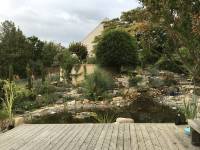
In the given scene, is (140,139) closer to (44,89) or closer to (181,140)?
(181,140)

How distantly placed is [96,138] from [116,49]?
1249 cm

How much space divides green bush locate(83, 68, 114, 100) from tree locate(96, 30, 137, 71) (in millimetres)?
2810

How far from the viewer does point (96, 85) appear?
54.7 ft

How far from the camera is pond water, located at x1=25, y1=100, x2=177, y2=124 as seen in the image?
11375mm

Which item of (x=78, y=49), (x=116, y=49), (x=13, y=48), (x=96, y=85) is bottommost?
(x=96, y=85)

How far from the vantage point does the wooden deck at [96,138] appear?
22.6 feet

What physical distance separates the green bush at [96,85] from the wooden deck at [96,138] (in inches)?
267

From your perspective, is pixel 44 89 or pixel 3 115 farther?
pixel 44 89

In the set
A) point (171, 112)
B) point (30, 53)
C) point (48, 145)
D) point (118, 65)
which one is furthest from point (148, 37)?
point (30, 53)

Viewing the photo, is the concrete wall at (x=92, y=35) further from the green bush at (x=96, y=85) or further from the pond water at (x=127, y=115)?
the pond water at (x=127, y=115)

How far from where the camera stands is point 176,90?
16.6m

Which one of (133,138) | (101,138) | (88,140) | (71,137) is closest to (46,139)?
(71,137)

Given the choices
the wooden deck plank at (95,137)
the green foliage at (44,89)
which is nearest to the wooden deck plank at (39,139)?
the wooden deck plank at (95,137)

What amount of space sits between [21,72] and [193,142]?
83.2ft
